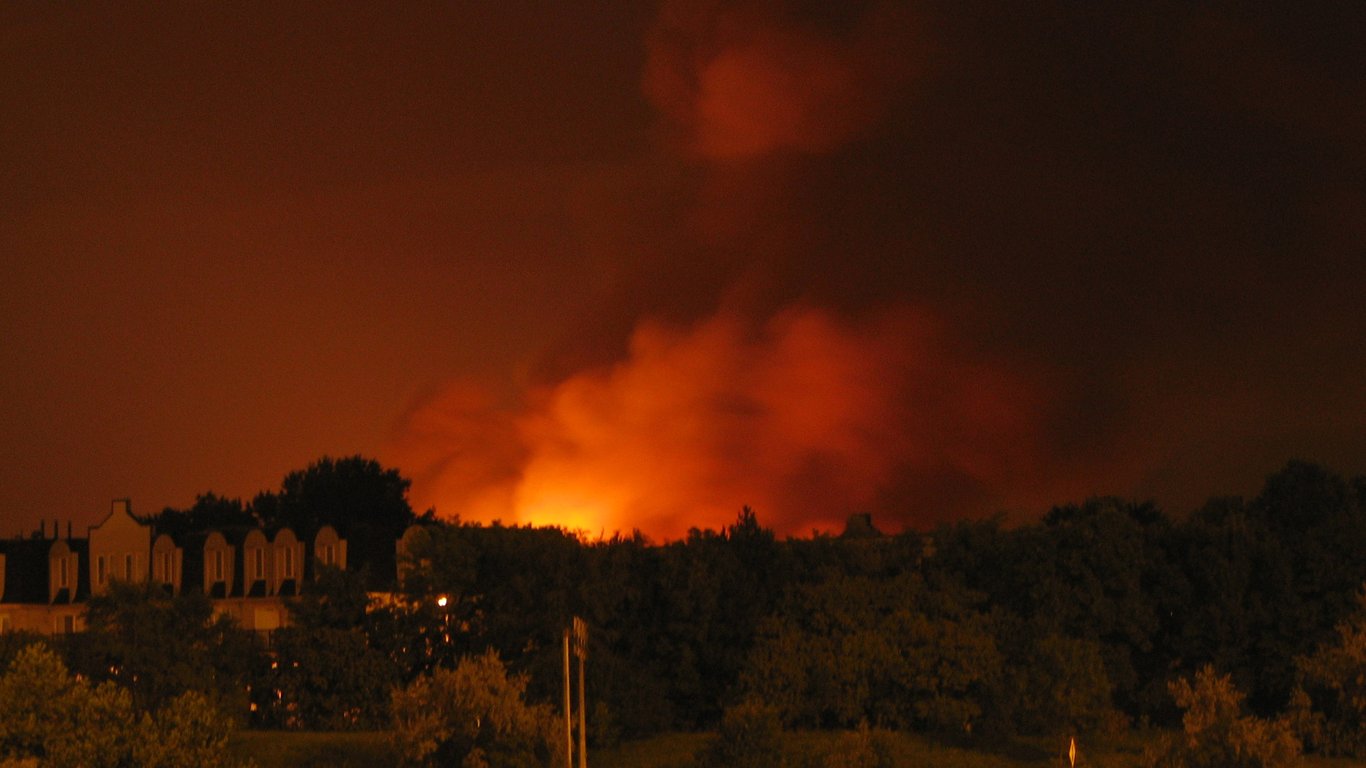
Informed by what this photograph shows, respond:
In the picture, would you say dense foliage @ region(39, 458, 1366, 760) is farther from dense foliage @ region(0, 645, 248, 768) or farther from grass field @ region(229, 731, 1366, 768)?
dense foliage @ region(0, 645, 248, 768)

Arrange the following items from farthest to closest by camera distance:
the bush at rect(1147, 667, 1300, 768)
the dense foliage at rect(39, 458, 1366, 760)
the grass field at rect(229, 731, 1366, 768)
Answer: the dense foliage at rect(39, 458, 1366, 760) → the grass field at rect(229, 731, 1366, 768) → the bush at rect(1147, 667, 1300, 768)

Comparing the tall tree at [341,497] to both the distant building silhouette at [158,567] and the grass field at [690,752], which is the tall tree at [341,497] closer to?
the distant building silhouette at [158,567]

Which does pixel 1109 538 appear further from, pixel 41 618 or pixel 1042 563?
pixel 41 618

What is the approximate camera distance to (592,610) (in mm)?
37188

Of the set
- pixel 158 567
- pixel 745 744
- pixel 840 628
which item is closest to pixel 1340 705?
pixel 840 628

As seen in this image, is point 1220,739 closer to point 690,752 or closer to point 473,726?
point 690,752

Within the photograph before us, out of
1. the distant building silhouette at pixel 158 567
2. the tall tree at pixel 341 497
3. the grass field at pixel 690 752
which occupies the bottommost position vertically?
the grass field at pixel 690 752

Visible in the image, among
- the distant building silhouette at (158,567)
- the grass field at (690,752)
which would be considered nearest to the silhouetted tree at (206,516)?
the distant building silhouette at (158,567)

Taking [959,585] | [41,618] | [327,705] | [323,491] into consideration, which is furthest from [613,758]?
[323,491]

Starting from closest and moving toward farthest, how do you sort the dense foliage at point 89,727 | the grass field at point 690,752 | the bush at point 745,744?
1. the dense foliage at point 89,727
2. the bush at point 745,744
3. the grass field at point 690,752

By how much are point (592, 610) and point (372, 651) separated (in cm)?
514

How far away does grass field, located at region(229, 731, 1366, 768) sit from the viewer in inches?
1201

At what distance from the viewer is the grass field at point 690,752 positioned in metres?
30.5

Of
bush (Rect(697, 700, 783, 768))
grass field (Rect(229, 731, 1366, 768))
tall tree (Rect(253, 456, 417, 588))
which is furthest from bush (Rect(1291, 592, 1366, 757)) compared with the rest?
tall tree (Rect(253, 456, 417, 588))
